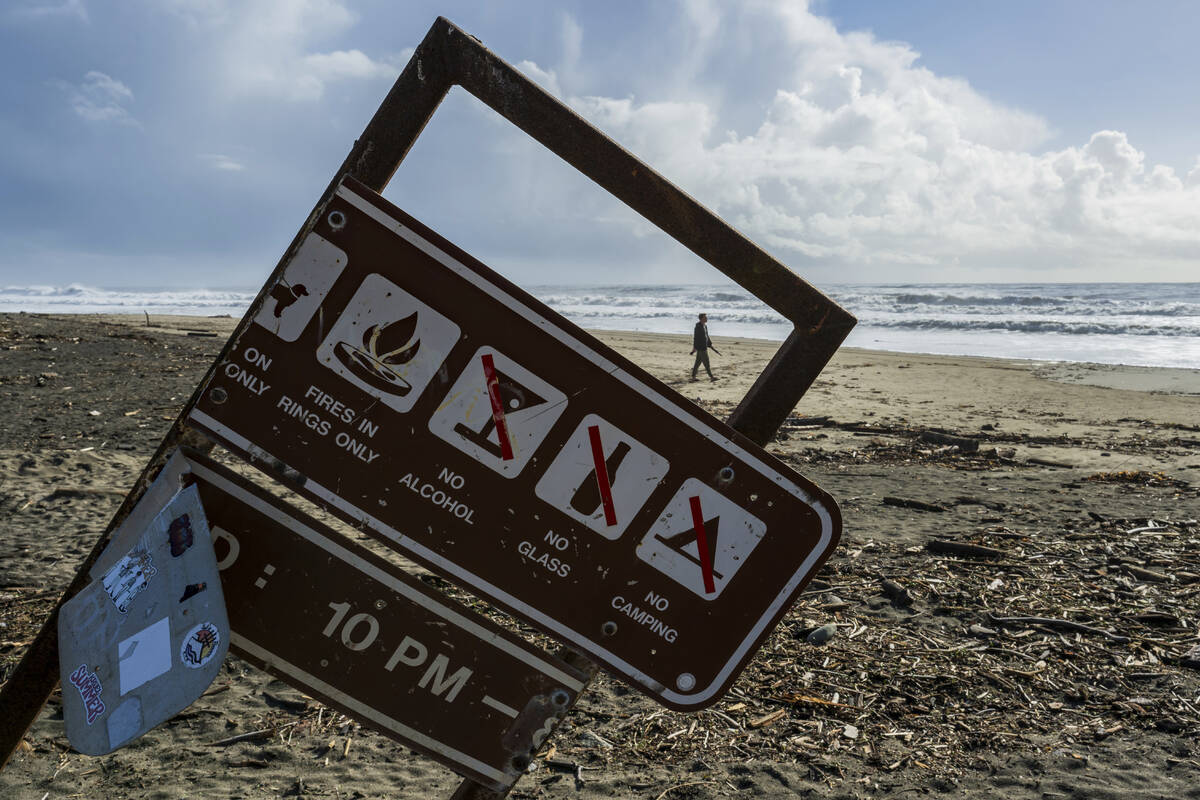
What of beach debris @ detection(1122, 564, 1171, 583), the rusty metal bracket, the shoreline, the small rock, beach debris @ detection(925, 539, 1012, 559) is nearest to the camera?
the rusty metal bracket

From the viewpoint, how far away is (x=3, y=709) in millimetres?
1473

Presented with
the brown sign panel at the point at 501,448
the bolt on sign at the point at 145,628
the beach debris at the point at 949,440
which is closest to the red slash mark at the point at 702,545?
the brown sign panel at the point at 501,448

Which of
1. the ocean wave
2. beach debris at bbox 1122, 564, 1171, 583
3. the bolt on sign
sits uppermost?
the ocean wave

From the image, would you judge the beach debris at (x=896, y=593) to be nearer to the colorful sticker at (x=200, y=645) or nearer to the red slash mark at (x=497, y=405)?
the red slash mark at (x=497, y=405)

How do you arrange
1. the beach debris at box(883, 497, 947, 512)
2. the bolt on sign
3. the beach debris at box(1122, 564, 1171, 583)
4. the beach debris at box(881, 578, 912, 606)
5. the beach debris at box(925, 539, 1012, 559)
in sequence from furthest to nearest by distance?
the beach debris at box(883, 497, 947, 512) < the beach debris at box(925, 539, 1012, 559) < the beach debris at box(1122, 564, 1171, 583) < the beach debris at box(881, 578, 912, 606) < the bolt on sign

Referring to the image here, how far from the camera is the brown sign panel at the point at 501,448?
1.36 meters

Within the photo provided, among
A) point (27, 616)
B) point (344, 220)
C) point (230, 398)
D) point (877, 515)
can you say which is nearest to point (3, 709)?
point (230, 398)

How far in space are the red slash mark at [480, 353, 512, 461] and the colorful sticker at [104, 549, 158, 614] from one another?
667 mm

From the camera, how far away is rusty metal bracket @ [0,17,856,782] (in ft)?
4.47

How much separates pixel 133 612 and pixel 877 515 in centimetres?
616

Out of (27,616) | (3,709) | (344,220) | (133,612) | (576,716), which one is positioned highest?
(344,220)

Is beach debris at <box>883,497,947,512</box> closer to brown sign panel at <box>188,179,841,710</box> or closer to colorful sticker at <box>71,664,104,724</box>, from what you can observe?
brown sign panel at <box>188,179,841,710</box>

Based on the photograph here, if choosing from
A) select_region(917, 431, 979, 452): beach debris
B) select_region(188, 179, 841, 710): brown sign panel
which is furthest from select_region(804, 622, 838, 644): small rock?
select_region(917, 431, 979, 452): beach debris

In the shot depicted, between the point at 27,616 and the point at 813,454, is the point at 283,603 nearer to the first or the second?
the point at 27,616
